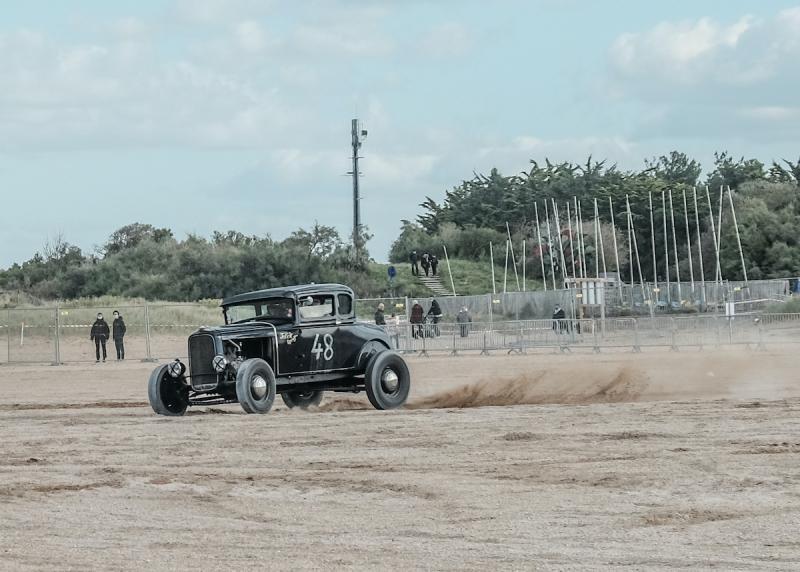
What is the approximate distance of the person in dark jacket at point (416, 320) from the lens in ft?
141

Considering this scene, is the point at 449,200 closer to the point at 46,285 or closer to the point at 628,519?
the point at 46,285

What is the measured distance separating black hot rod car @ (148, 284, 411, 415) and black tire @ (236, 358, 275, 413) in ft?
0.05

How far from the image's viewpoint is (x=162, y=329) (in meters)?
47.0

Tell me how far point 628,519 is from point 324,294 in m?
11.0

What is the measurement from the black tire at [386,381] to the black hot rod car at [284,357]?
0.6 inches

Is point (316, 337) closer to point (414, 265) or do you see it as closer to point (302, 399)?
point (302, 399)

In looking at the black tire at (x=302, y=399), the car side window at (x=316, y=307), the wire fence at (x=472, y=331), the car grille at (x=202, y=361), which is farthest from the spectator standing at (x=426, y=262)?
the car grille at (x=202, y=361)

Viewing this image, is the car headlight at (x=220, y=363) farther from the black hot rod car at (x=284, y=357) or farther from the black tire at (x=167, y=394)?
the black tire at (x=167, y=394)

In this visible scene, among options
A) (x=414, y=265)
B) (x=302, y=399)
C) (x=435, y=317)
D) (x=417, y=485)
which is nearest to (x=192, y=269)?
(x=414, y=265)

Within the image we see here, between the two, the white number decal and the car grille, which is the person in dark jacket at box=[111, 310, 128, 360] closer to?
the car grille

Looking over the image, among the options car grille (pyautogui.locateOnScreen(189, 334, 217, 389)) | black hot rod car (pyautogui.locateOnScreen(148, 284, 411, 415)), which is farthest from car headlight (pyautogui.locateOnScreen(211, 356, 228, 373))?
car grille (pyautogui.locateOnScreen(189, 334, 217, 389))

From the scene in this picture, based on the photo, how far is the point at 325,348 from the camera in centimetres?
2078

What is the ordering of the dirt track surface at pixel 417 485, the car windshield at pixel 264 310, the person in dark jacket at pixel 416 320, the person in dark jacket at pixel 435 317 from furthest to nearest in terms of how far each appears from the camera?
the person in dark jacket at pixel 416 320
the person in dark jacket at pixel 435 317
the car windshield at pixel 264 310
the dirt track surface at pixel 417 485

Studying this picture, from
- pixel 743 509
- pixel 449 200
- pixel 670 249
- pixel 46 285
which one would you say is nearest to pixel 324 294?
pixel 743 509
